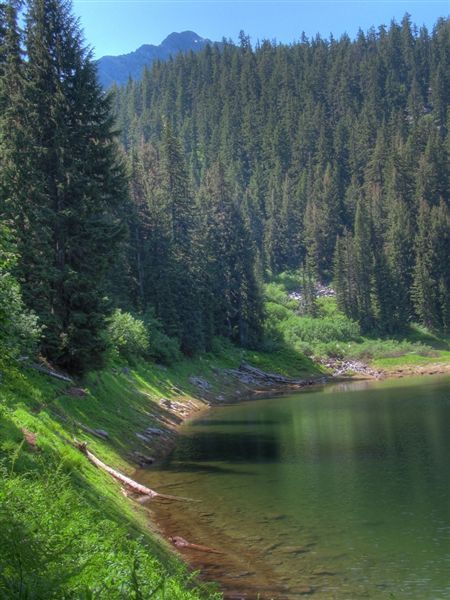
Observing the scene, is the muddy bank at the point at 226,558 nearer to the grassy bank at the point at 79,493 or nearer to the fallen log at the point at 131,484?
the fallen log at the point at 131,484

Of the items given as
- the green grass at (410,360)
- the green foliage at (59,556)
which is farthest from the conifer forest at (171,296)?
the green grass at (410,360)

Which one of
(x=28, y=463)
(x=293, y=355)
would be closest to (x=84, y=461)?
(x=28, y=463)

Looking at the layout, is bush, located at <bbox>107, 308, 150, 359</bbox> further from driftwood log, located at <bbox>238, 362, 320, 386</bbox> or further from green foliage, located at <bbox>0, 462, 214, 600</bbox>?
green foliage, located at <bbox>0, 462, 214, 600</bbox>

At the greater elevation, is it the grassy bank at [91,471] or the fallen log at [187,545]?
the grassy bank at [91,471]

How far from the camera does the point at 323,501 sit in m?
22.6

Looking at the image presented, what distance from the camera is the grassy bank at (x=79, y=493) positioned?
763 cm

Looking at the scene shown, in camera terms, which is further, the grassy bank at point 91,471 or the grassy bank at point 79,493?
the grassy bank at point 91,471

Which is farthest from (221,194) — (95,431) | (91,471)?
(91,471)

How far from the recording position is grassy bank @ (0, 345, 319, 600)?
25.0 feet

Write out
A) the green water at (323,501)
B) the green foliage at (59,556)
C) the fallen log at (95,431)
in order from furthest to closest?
the fallen log at (95,431) < the green water at (323,501) < the green foliage at (59,556)

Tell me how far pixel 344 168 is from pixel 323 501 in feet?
474

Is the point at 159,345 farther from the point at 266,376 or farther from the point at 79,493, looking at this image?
the point at 79,493

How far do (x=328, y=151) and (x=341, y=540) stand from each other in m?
152

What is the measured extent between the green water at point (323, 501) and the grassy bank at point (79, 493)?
2.45 meters
